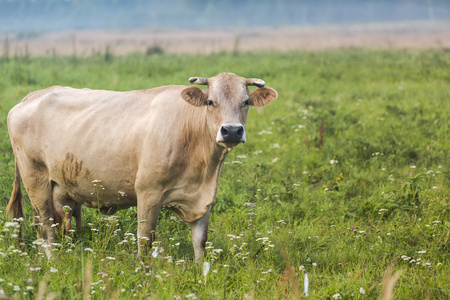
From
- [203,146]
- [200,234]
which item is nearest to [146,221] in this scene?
[200,234]

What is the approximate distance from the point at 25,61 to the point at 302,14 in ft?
597

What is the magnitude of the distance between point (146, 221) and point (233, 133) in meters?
1.30

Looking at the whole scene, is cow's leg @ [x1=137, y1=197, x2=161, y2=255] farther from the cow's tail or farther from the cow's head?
the cow's tail

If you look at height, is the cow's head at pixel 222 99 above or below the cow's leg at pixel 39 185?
above

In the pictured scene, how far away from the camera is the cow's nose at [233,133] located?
485cm

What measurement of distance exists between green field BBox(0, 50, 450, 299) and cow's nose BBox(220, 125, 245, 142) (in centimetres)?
101

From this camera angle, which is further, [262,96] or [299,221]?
[299,221]

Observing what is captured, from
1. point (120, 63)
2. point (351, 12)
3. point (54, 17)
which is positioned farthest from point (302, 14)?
point (120, 63)

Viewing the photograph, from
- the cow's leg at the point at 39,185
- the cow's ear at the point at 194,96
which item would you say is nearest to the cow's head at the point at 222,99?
the cow's ear at the point at 194,96

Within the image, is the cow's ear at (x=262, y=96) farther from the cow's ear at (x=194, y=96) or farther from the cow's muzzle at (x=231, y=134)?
the cow's muzzle at (x=231, y=134)

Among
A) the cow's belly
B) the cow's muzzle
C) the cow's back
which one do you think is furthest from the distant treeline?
the cow's muzzle

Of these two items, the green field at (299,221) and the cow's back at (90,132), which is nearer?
the green field at (299,221)

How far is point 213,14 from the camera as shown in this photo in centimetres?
19462

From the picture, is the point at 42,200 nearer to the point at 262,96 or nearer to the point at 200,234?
the point at 200,234
